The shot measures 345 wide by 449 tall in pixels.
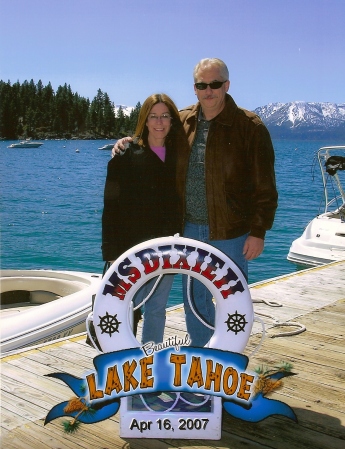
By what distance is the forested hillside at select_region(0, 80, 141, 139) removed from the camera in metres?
103

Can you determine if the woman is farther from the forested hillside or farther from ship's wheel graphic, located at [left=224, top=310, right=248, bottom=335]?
the forested hillside

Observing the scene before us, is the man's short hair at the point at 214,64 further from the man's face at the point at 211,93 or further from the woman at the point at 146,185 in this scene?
the woman at the point at 146,185

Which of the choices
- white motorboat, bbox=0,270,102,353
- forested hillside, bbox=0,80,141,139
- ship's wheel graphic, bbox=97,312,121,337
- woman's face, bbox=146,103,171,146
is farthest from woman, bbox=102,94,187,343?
forested hillside, bbox=0,80,141,139

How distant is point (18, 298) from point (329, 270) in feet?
10.4

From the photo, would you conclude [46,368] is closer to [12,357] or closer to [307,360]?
[12,357]

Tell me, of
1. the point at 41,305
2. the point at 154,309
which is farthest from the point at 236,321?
the point at 41,305

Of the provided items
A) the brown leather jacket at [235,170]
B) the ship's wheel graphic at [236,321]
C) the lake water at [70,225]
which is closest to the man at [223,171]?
the brown leather jacket at [235,170]

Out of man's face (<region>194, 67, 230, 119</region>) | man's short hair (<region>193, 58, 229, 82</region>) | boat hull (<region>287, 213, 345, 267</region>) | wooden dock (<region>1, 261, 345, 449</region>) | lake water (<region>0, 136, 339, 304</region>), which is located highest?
man's short hair (<region>193, 58, 229, 82</region>)

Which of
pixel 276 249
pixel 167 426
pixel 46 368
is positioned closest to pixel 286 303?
pixel 46 368

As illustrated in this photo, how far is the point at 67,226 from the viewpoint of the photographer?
21312 mm

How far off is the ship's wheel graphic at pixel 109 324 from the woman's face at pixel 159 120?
31.9 inches

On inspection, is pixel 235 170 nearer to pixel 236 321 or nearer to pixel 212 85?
pixel 212 85

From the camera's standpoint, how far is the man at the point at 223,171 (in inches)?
105

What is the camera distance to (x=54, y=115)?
110 meters
